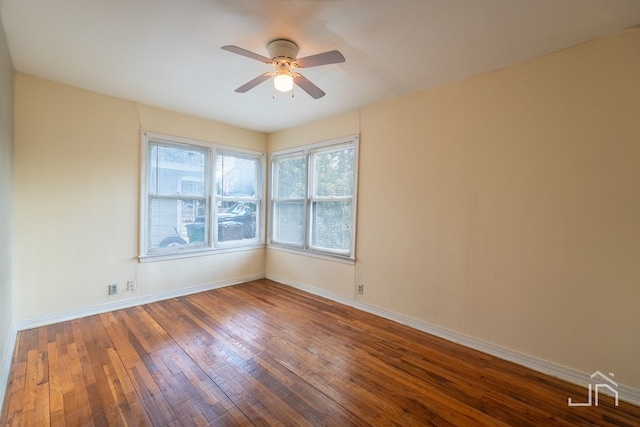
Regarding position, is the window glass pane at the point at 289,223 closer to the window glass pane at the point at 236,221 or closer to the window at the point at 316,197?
the window at the point at 316,197

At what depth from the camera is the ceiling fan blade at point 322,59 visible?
5.98ft

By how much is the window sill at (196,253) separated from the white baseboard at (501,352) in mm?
1845

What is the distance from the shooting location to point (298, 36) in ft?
6.61

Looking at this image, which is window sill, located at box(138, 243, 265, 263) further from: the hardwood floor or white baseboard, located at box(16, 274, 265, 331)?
the hardwood floor

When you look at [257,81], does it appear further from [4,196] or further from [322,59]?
[4,196]

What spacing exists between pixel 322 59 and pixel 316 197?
2.35 meters

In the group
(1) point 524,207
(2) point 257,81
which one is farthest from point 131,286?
(1) point 524,207

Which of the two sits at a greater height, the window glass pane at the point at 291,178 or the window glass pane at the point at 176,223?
the window glass pane at the point at 291,178

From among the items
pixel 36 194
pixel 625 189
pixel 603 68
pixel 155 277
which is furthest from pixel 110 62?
pixel 625 189

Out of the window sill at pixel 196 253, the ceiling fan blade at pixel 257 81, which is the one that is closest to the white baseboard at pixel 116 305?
the window sill at pixel 196 253

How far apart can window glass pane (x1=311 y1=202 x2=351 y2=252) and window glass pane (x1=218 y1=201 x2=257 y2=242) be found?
1.20 meters

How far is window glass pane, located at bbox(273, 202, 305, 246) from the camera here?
4.36 metres

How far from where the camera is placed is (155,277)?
11.9 feet

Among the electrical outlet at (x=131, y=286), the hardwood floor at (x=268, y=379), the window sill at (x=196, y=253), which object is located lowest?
the hardwood floor at (x=268, y=379)
